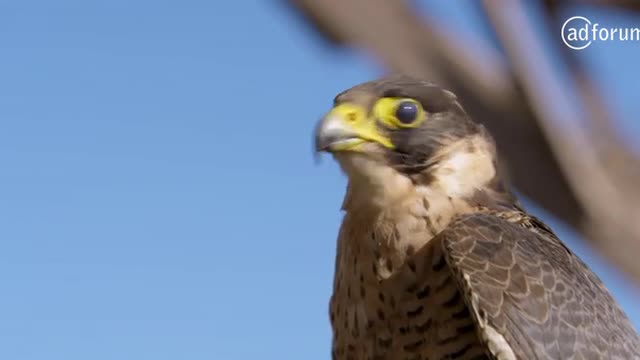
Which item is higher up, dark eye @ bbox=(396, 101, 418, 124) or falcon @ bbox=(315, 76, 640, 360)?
dark eye @ bbox=(396, 101, 418, 124)

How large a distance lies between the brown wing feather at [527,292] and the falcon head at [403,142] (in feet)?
0.52

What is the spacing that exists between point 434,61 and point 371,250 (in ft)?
3.79

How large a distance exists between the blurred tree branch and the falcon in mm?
499

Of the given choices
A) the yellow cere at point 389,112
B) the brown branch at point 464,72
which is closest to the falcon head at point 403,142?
the yellow cere at point 389,112

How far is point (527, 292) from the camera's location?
4844mm

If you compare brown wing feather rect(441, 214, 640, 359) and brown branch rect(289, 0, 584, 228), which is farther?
brown branch rect(289, 0, 584, 228)

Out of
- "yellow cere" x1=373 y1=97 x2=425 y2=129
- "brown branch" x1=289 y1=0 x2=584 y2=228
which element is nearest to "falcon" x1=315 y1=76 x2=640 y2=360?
"yellow cere" x1=373 y1=97 x2=425 y2=129

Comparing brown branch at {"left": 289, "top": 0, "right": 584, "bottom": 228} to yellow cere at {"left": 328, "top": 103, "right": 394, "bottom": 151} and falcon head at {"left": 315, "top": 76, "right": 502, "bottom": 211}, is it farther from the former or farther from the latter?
yellow cere at {"left": 328, "top": 103, "right": 394, "bottom": 151}

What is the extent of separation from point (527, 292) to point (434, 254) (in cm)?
30

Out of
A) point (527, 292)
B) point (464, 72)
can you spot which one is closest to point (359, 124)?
point (527, 292)

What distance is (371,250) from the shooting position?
497cm

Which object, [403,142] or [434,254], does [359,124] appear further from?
[434,254]

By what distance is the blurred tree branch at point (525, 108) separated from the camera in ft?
18.4

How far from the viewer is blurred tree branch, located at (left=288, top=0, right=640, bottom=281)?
5.60m
